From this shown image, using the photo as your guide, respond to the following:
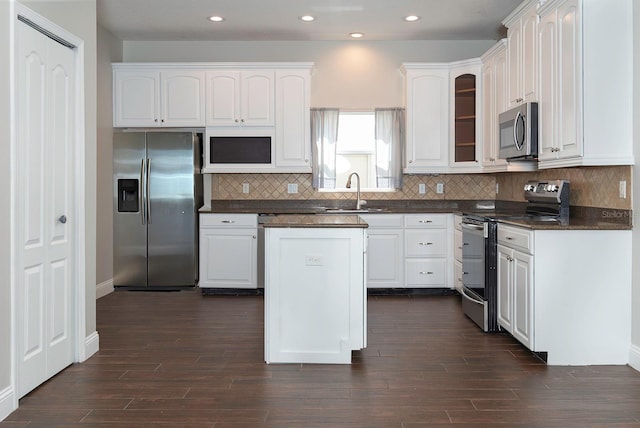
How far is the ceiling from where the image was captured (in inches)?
208

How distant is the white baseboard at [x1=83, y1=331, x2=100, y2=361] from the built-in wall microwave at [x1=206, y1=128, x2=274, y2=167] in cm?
278

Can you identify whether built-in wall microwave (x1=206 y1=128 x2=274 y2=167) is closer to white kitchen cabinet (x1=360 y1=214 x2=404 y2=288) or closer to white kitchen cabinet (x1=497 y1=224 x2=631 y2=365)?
white kitchen cabinet (x1=360 y1=214 x2=404 y2=288)

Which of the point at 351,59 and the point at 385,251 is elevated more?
the point at 351,59

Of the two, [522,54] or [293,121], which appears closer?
[522,54]

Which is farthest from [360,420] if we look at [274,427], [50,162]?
[50,162]

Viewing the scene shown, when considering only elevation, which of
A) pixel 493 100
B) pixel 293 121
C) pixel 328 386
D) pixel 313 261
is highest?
pixel 493 100

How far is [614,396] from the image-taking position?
10.0ft

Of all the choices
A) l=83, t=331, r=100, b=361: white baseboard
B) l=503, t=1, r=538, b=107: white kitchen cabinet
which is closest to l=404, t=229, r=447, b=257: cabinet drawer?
l=503, t=1, r=538, b=107: white kitchen cabinet

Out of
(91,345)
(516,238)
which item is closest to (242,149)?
(91,345)

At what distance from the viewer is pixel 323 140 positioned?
258 inches

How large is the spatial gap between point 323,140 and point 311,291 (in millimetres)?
3144

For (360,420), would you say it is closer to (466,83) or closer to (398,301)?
(398,301)

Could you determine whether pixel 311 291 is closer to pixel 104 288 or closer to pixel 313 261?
pixel 313 261

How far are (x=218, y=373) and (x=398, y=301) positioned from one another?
2691 millimetres
